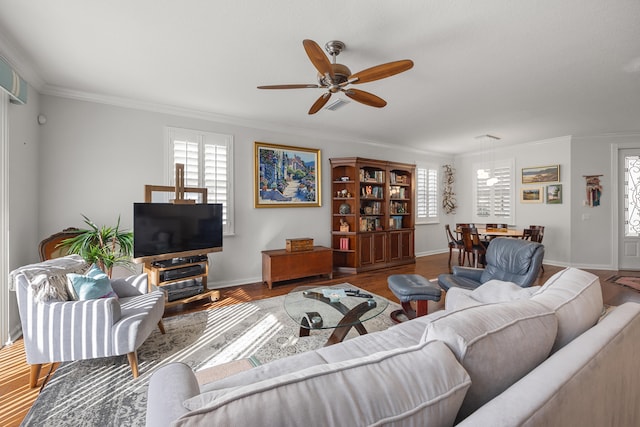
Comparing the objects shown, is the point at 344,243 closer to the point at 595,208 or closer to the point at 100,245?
the point at 100,245

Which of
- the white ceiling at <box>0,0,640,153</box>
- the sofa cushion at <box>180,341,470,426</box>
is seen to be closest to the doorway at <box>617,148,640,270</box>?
the white ceiling at <box>0,0,640,153</box>

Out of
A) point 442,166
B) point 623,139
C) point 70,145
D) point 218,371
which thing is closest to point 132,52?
point 70,145

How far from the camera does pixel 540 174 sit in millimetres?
5941

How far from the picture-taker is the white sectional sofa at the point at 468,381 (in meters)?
0.56

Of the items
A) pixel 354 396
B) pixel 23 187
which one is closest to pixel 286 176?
pixel 23 187

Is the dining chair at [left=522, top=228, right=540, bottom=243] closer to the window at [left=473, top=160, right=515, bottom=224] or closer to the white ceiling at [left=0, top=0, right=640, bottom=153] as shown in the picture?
the window at [left=473, top=160, right=515, bottom=224]

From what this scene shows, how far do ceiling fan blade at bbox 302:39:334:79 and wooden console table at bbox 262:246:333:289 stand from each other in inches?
113

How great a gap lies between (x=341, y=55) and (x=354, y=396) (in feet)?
9.15

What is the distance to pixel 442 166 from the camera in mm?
7402

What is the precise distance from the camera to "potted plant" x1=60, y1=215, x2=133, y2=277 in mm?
3010

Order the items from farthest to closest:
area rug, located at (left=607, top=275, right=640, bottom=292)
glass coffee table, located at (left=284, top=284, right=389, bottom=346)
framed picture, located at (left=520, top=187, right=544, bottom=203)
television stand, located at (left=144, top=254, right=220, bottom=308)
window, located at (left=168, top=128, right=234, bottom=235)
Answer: framed picture, located at (left=520, top=187, right=544, bottom=203) → area rug, located at (left=607, top=275, right=640, bottom=292) → window, located at (left=168, top=128, right=234, bottom=235) → television stand, located at (left=144, top=254, right=220, bottom=308) → glass coffee table, located at (left=284, top=284, right=389, bottom=346)

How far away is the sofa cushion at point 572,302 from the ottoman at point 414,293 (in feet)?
4.33

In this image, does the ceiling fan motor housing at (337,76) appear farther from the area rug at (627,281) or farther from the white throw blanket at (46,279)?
the area rug at (627,281)

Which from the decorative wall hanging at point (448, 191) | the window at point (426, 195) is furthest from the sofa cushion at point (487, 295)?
Result: the decorative wall hanging at point (448, 191)
